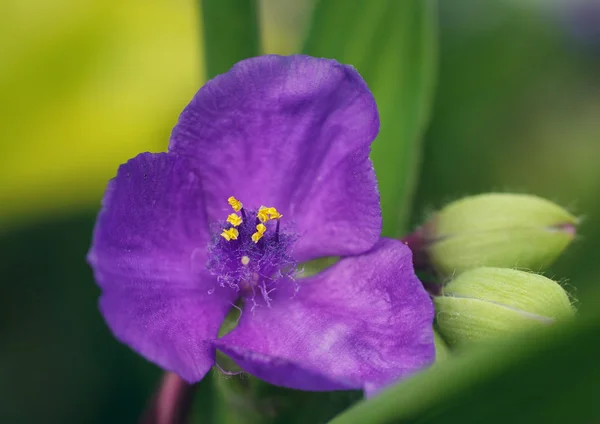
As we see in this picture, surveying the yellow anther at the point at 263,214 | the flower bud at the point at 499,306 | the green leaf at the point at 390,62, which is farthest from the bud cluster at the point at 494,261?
the yellow anther at the point at 263,214

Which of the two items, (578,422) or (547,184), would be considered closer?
(578,422)

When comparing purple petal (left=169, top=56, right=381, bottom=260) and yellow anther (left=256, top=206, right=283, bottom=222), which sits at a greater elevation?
purple petal (left=169, top=56, right=381, bottom=260)

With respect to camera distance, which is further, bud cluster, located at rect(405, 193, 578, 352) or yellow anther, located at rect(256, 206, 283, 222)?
yellow anther, located at rect(256, 206, 283, 222)

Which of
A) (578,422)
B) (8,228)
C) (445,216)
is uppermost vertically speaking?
(578,422)

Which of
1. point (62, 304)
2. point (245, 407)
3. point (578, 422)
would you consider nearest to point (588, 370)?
point (578, 422)

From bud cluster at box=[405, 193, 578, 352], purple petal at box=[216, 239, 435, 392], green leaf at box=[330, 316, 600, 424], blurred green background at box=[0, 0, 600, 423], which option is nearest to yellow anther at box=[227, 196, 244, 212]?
purple petal at box=[216, 239, 435, 392]

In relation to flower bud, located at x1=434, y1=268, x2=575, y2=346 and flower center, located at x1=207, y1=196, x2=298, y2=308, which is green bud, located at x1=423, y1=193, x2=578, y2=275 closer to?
flower bud, located at x1=434, y1=268, x2=575, y2=346

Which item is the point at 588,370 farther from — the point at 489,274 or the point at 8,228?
the point at 8,228
